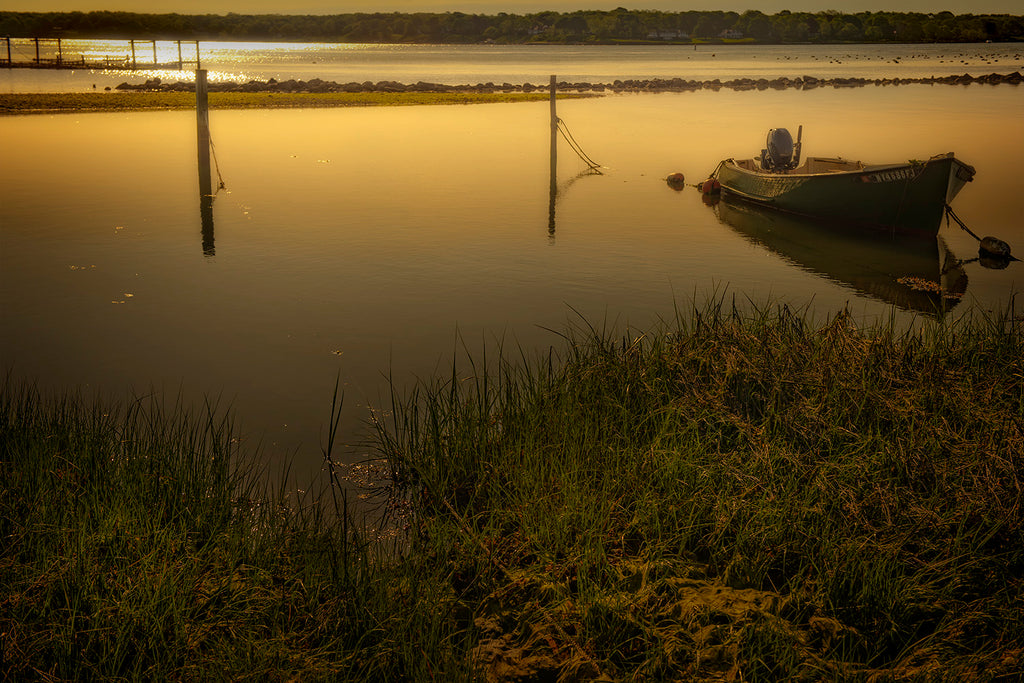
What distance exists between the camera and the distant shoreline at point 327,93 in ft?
159

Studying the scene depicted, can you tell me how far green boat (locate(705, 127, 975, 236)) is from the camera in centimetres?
1839

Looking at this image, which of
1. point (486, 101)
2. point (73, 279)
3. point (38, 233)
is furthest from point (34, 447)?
point (486, 101)

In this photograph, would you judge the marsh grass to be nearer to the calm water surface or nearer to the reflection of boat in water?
the calm water surface

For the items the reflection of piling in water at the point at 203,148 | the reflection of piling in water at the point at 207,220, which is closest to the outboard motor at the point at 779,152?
the reflection of piling in water at the point at 207,220

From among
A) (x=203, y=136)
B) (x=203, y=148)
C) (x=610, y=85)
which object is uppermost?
(x=610, y=85)

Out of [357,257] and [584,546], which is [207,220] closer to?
[357,257]

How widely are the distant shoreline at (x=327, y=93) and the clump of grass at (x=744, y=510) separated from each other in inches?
1735

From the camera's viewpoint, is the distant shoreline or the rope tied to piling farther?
the distant shoreline

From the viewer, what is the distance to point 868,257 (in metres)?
18.2

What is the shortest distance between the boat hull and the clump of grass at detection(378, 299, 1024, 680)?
1050 cm

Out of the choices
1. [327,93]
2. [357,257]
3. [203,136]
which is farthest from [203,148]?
[327,93]

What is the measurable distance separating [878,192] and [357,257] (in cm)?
1087

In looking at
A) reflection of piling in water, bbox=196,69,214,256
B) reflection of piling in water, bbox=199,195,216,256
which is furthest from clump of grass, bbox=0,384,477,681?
reflection of piling in water, bbox=196,69,214,256

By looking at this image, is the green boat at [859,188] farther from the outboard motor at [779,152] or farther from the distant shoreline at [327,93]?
the distant shoreline at [327,93]
